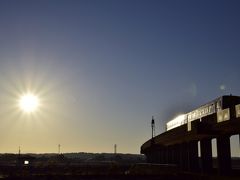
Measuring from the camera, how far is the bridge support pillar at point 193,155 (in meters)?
47.2

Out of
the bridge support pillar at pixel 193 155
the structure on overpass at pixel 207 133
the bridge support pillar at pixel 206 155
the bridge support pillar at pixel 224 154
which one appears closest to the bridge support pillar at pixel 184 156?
the structure on overpass at pixel 207 133

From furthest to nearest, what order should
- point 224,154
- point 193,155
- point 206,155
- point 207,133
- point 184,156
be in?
1. point 184,156
2. point 193,155
3. point 206,155
4. point 224,154
5. point 207,133

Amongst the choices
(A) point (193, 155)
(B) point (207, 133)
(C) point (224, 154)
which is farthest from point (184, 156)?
(B) point (207, 133)

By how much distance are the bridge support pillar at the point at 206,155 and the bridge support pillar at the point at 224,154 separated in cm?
554

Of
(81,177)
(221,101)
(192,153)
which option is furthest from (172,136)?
(81,177)

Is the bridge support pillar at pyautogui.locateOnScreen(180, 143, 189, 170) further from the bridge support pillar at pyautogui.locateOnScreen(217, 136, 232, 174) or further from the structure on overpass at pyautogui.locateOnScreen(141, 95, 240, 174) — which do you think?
the bridge support pillar at pyautogui.locateOnScreen(217, 136, 232, 174)

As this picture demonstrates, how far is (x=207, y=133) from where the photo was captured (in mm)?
33844

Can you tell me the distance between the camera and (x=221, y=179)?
3061cm

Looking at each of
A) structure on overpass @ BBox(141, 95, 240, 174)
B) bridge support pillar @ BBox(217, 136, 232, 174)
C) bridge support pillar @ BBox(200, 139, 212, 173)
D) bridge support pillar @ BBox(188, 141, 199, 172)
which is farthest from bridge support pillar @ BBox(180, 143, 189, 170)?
bridge support pillar @ BBox(217, 136, 232, 174)

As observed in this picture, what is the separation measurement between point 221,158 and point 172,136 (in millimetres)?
9279

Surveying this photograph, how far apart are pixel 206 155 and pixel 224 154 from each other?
6670 mm

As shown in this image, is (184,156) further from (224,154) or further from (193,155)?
(224,154)

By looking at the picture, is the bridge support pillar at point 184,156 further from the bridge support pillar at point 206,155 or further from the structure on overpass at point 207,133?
the bridge support pillar at point 206,155

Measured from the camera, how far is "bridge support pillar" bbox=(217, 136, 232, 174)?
36.1 meters
